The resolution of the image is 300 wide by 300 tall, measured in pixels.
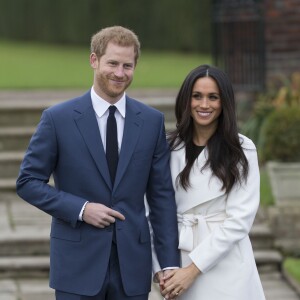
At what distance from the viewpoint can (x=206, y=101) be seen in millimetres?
4484

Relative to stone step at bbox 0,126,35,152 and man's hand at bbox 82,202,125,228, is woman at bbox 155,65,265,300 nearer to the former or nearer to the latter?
man's hand at bbox 82,202,125,228

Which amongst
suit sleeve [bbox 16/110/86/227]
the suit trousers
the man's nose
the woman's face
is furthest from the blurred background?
the man's nose

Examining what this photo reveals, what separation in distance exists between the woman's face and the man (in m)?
0.22

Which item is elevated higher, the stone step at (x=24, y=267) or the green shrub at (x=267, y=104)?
the green shrub at (x=267, y=104)

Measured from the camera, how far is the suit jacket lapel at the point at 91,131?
4.38 m

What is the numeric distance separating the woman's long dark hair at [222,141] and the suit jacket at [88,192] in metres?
0.18

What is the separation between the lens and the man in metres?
4.36

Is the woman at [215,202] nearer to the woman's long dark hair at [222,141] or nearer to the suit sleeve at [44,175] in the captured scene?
the woman's long dark hair at [222,141]

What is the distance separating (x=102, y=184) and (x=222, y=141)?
558mm

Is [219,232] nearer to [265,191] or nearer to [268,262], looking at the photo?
[268,262]


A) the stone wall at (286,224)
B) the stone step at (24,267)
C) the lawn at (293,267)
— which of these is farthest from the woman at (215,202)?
the stone wall at (286,224)

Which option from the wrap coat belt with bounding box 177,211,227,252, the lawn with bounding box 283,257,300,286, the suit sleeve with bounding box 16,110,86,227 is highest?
the suit sleeve with bounding box 16,110,86,227

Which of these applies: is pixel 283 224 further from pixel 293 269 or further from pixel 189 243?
pixel 189 243

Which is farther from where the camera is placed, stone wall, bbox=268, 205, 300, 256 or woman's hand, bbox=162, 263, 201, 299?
stone wall, bbox=268, 205, 300, 256
